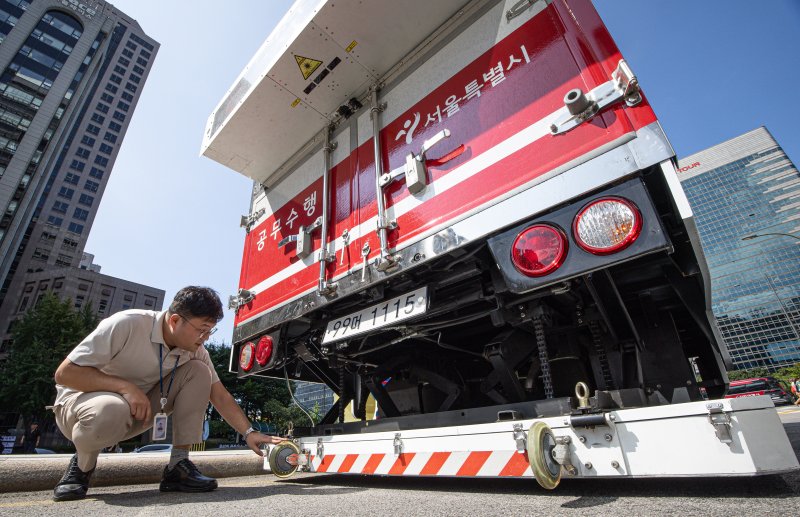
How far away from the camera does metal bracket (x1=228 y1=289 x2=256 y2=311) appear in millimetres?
3602

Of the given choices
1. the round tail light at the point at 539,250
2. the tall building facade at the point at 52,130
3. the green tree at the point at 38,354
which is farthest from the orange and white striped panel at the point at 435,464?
the tall building facade at the point at 52,130

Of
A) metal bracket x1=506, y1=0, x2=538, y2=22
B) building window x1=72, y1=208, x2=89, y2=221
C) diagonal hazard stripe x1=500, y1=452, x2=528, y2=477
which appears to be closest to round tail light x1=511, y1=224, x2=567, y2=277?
diagonal hazard stripe x1=500, y1=452, x2=528, y2=477

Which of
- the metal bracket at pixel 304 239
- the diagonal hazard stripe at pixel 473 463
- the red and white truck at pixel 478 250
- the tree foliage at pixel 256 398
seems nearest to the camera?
the red and white truck at pixel 478 250

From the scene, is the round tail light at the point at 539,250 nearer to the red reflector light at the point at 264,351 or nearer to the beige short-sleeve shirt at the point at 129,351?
the beige short-sleeve shirt at the point at 129,351

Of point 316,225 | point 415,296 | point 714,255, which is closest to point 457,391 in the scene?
point 415,296

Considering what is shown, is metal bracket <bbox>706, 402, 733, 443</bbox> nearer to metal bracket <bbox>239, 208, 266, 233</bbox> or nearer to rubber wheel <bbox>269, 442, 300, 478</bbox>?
rubber wheel <bbox>269, 442, 300, 478</bbox>

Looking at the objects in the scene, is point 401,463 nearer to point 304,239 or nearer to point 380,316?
point 380,316

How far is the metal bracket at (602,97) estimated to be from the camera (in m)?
1.71

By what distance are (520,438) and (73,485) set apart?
2102 millimetres

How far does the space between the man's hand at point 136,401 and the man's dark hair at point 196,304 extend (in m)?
0.40

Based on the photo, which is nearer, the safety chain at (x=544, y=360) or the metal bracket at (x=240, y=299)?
the safety chain at (x=544, y=360)

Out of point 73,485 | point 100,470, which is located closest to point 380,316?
point 73,485

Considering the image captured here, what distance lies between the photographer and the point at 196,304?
6.55 ft

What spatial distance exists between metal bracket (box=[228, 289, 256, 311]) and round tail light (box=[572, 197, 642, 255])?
9.60 feet
